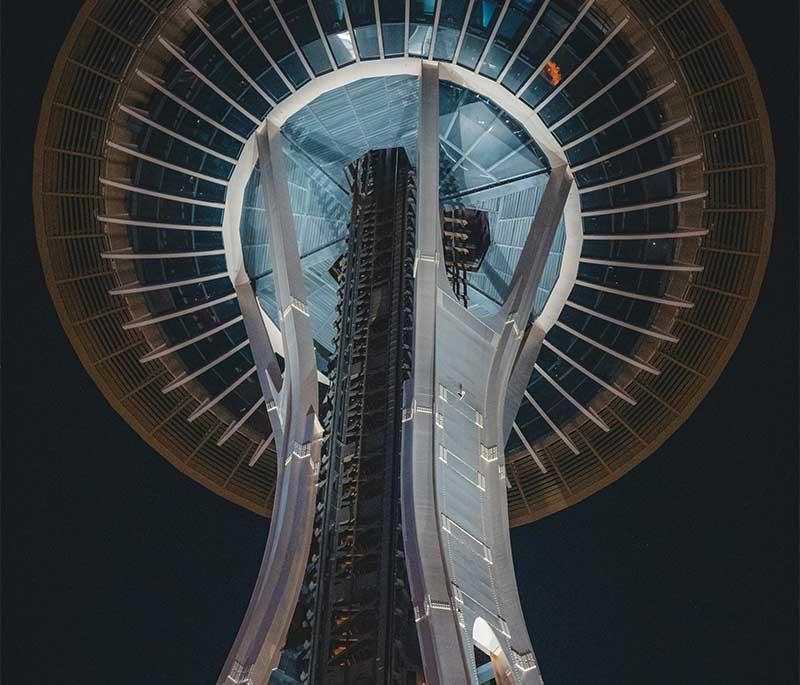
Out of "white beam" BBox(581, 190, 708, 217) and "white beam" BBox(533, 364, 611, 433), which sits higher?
"white beam" BBox(581, 190, 708, 217)

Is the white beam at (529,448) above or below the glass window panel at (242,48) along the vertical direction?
below

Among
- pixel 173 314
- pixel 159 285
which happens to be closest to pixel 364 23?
pixel 159 285

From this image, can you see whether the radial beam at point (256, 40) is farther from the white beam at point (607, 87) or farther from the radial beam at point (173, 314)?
the white beam at point (607, 87)

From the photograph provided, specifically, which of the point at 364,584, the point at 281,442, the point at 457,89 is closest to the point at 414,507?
the point at 364,584

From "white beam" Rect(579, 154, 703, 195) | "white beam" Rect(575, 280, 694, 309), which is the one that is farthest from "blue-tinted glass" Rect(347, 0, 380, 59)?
"white beam" Rect(575, 280, 694, 309)

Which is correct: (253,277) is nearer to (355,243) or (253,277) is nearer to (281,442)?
(355,243)

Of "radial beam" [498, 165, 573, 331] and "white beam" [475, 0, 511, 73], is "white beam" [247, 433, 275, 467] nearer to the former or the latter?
"radial beam" [498, 165, 573, 331]

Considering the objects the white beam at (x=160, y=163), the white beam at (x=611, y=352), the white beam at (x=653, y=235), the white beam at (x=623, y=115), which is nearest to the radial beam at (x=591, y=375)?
the white beam at (x=611, y=352)
